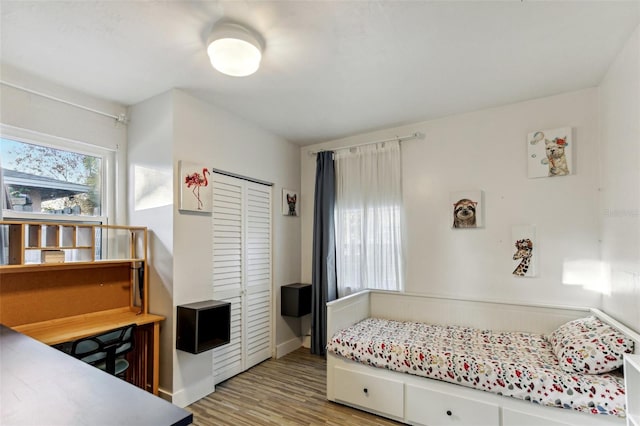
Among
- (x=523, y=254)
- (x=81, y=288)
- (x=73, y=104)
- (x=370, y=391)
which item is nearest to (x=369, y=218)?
(x=523, y=254)

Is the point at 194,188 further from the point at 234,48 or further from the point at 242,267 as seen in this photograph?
the point at 234,48

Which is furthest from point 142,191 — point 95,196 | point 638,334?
point 638,334

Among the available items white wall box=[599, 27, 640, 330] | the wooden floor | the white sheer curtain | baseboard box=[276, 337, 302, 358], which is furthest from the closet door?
white wall box=[599, 27, 640, 330]

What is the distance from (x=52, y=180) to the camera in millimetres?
2627

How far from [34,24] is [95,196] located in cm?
140

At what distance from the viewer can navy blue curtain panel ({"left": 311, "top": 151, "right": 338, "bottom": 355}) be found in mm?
3756

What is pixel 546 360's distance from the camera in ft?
7.27

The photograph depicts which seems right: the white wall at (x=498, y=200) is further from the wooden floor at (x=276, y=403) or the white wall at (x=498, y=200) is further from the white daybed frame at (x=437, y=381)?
the wooden floor at (x=276, y=403)

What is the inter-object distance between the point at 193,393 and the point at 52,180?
6.76 ft

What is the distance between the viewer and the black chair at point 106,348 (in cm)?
198

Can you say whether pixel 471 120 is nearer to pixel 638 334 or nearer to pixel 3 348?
pixel 638 334

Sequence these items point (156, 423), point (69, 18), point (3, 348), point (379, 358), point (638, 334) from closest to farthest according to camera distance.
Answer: point (156, 423) → point (3, 348) → point (69, 18) → point (638, 334) → point (379, 358)

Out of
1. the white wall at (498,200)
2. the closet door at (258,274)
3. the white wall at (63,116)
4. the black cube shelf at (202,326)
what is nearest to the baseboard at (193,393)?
the black cube shelf at (202,326)

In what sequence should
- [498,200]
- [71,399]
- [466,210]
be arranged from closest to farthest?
1. [71,399]
2. [498,200]
3. [466,210]
